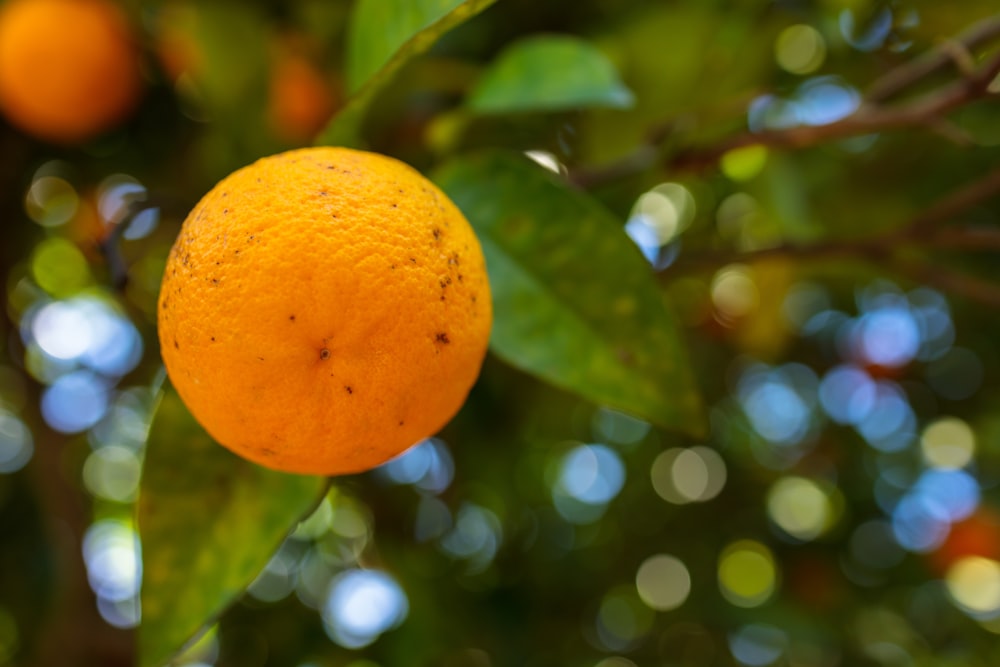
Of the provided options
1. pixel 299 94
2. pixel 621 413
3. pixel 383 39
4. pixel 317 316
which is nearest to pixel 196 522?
pixel 317 316

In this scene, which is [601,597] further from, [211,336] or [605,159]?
[211,336]

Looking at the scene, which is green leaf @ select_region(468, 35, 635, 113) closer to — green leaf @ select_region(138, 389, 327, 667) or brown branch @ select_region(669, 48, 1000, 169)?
brown branch @ select_region(669, 48, 1000, 169)

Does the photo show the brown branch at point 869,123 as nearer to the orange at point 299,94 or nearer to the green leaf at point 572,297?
the green leaf at point 572,297

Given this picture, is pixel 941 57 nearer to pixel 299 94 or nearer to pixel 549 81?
pixel 549 81

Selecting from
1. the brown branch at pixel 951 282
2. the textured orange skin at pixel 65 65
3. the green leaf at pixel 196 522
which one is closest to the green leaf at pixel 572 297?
the green leaf at pixel 196 522

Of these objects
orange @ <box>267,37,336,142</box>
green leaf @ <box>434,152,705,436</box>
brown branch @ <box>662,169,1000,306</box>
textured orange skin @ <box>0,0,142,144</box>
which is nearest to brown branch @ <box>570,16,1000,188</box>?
brown branch @ <box>662,169,1000,306</box>

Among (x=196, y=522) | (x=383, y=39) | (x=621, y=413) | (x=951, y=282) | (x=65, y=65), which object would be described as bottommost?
(x=621, y=413)
